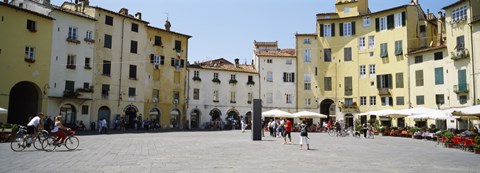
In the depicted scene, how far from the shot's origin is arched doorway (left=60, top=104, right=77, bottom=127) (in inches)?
1494

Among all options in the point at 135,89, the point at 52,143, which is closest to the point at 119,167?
the point at 52,143

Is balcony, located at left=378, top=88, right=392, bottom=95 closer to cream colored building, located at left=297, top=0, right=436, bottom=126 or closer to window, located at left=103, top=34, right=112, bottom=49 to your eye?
cream colored building, located at left=297, top=0, right=436, bottom=126

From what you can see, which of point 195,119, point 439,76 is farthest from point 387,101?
point 195,119

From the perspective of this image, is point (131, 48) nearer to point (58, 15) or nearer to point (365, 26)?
point (58, 15)

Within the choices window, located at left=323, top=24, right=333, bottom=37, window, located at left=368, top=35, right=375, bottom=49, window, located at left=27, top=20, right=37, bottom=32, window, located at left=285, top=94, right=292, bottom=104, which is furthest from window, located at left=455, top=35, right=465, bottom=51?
window, located at left=27, top=20, right=37, bottom=32

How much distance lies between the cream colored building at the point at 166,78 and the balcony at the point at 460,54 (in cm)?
3082

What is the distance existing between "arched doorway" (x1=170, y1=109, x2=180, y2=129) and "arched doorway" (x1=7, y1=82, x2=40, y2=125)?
16773 mm

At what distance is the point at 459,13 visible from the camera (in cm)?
3828

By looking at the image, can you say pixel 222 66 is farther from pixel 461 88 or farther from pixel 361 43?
pixel 461 88

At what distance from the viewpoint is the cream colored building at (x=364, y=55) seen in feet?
150

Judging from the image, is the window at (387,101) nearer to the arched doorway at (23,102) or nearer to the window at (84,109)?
the window at (84,109)

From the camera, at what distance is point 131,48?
44.8 metres

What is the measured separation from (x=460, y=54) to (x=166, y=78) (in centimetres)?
3244

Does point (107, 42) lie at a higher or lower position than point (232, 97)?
higher
